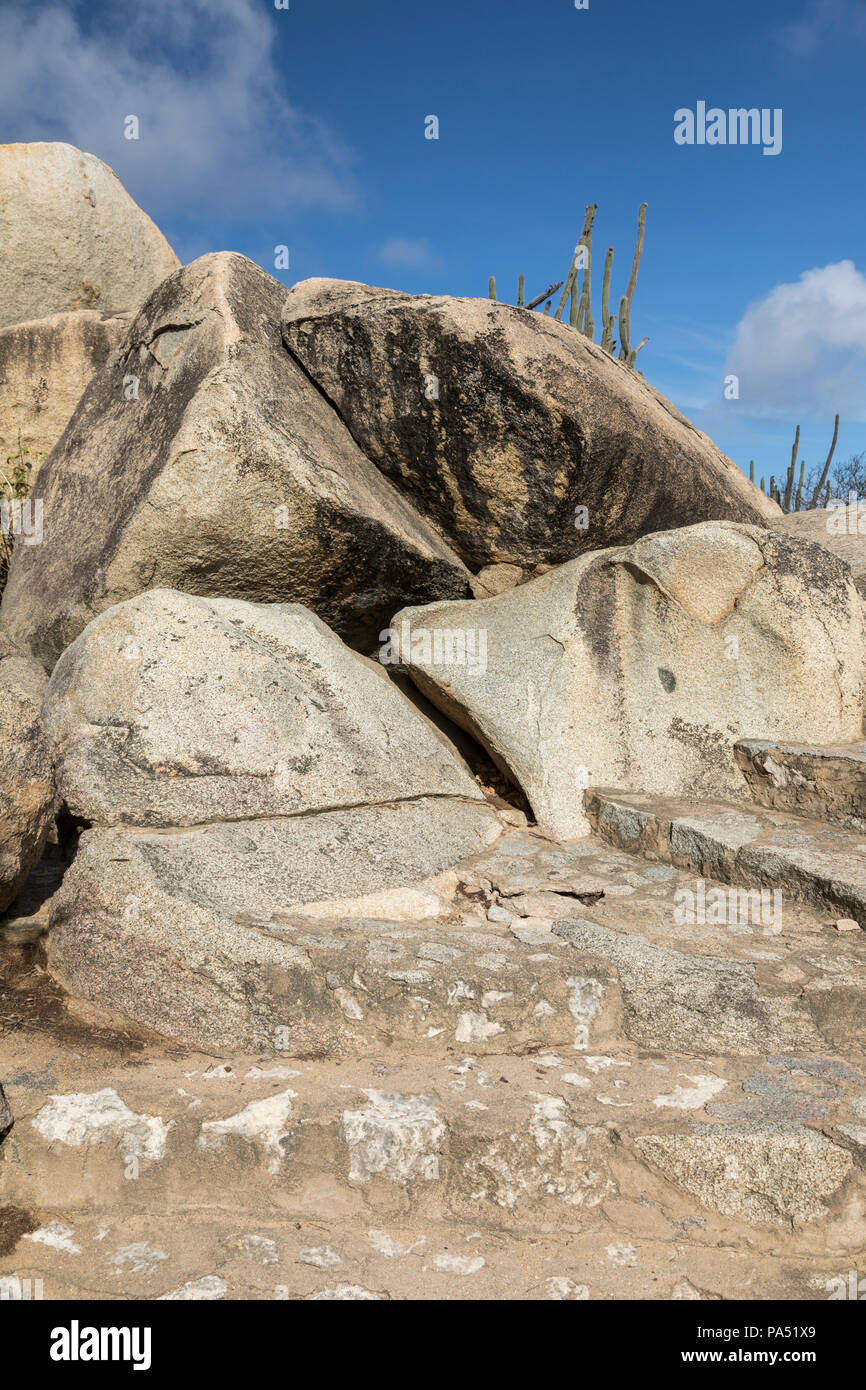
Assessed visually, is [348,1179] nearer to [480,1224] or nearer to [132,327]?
[480,1224]

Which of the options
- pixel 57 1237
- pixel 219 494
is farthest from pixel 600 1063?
pixel 219 494

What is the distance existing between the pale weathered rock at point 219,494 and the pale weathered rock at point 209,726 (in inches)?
17.6

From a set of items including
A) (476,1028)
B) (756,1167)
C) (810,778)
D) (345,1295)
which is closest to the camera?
(345,1295)

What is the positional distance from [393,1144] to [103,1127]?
713 millimetres

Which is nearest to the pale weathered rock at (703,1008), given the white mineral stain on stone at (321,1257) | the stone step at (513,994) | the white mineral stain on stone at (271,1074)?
the stone step at (513,994)

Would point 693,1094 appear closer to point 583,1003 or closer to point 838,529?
point 583,1003

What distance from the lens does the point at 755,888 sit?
359cm

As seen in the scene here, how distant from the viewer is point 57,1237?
88.0 inches

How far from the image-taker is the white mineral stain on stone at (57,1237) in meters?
2.20

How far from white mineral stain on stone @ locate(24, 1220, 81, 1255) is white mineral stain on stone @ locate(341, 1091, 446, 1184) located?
64 cm

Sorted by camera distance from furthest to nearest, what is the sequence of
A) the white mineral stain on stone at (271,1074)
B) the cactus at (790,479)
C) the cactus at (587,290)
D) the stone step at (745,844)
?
the cactus at (790,479) < the cactus at (587,290) < the stone step at (745,844) < the white mineral stain on stone at (271,1074)

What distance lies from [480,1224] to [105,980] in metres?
1.32

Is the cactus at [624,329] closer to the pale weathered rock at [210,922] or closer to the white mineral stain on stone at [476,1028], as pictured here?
the pale weathered rock at [210,922]

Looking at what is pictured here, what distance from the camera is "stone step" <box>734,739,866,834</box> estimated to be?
402cm
